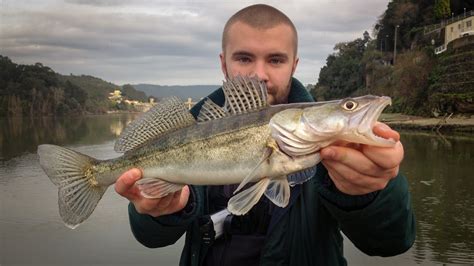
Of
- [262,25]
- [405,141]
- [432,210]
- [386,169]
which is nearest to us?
[386,169]

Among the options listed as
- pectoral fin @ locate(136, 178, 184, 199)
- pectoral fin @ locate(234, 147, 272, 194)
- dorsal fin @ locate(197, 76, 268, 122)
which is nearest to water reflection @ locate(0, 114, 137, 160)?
pectoral fin @ locate(136, 178, 184, 199)

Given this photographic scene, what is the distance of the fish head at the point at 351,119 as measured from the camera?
9.98 feet

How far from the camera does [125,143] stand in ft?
13.6

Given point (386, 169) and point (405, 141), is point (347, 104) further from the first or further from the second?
point (405, 141)

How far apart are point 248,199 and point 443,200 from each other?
22334 mm

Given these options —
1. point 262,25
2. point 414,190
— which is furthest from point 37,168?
point 262,25

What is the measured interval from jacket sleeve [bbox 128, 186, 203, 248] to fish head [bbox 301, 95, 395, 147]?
1625mm

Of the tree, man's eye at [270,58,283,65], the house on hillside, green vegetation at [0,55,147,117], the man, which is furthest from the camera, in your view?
green vegetation at [0,55,147,117]

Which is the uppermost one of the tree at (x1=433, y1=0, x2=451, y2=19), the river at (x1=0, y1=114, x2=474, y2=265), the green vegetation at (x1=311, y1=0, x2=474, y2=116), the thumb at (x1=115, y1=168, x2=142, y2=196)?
the tree at (x1=433, y1=0, x2=451, y2=19)

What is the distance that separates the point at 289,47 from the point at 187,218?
2.43 metres

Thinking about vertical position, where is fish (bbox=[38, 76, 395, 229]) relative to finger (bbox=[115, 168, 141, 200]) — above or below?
above

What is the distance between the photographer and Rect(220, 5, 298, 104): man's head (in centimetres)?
518

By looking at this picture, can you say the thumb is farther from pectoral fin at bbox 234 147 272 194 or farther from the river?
the river

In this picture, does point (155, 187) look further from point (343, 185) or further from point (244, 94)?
point (343, 185)
